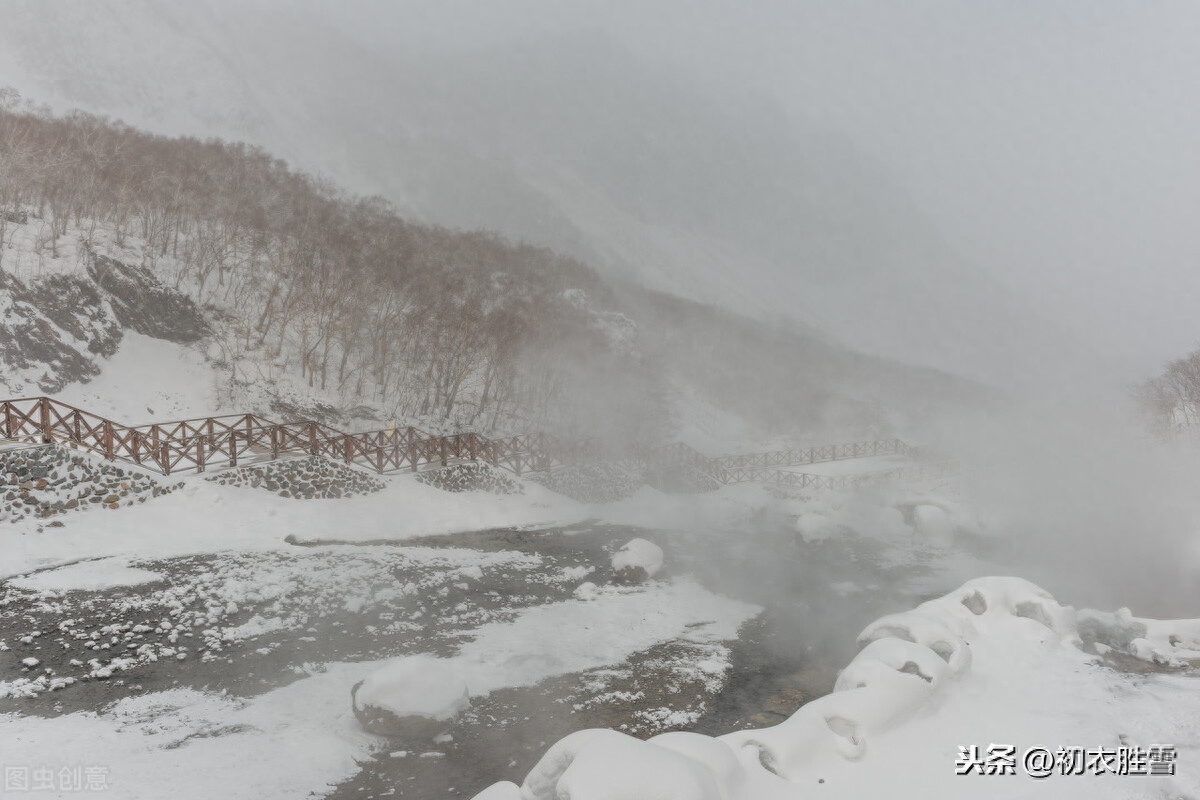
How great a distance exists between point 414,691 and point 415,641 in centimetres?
309

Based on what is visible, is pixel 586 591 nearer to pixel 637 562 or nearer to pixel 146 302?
pixel 637 562

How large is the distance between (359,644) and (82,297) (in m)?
21.2

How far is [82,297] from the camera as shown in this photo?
2334cm

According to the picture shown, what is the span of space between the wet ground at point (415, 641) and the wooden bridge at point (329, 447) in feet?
14.8

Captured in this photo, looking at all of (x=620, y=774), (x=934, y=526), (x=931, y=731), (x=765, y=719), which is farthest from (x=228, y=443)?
(x=934, y=526)

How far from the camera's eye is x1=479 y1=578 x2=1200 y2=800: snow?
16.9ft

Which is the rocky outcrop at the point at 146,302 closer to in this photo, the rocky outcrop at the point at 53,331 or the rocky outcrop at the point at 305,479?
the rocky outcrop at the point at 53,331

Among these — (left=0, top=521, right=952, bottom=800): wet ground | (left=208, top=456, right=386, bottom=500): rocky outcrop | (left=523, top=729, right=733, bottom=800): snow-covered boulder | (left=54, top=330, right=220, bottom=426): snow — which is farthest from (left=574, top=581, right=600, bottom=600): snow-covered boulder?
(left=54, top=330, right=220, bottom=426): snow

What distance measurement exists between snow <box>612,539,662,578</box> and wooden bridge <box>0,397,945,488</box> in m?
8.65

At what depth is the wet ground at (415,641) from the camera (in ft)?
24.9

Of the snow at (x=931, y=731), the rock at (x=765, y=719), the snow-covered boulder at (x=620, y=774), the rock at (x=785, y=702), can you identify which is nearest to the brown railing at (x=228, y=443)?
the snow-covered boulder at (x=620, y=774)

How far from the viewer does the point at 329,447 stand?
2005 centimetres

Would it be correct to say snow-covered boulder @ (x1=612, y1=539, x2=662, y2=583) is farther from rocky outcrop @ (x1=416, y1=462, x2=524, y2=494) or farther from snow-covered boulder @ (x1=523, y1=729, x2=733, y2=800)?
snow-covered boulder @ (x1=523, y1=729, x2=733, y2=800)

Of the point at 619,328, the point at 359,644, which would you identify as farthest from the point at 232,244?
the point at 359,644
